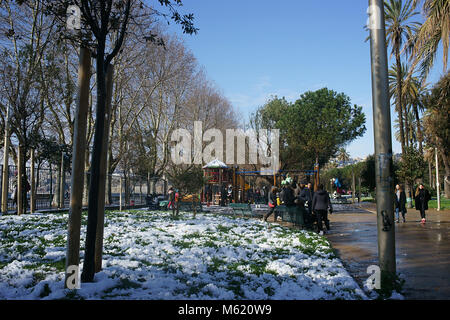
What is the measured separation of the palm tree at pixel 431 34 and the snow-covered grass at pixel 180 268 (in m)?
4.65

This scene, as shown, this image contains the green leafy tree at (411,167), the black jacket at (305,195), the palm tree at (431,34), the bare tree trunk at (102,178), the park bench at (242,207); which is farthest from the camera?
the green leafy tree at (411,167)

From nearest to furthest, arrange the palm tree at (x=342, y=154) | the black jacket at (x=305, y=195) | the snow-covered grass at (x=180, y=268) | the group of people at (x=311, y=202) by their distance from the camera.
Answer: the snow-covered grass at (x=180, y=268) < the group of people at (x=311, y=202) < the black jacket at (x=305, y=195) < the palm tree at (x=342, y=154)

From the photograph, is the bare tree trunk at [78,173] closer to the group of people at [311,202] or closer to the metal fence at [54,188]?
the group of people at [311,202]

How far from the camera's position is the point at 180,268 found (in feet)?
19.2

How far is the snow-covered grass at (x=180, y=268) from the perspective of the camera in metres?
4.62

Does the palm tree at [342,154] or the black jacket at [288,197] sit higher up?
the palm tree at [342,154]

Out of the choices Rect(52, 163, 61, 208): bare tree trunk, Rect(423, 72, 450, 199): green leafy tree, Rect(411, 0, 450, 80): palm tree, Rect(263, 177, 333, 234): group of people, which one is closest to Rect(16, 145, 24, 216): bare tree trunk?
Rect(52, 163, 61, 208): bare tree trunk

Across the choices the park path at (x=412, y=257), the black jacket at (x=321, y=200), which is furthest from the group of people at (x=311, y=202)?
the park path at (x=412, y=257)

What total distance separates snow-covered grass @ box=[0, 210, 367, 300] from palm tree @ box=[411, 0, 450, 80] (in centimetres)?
465

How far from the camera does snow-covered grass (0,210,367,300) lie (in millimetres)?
4617

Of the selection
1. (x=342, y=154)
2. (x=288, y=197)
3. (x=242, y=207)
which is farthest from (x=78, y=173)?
(x=342, y=154)

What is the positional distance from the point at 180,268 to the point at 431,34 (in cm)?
704

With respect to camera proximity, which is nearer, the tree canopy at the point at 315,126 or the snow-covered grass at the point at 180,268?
the snow-covered grass at the point at 180,268
